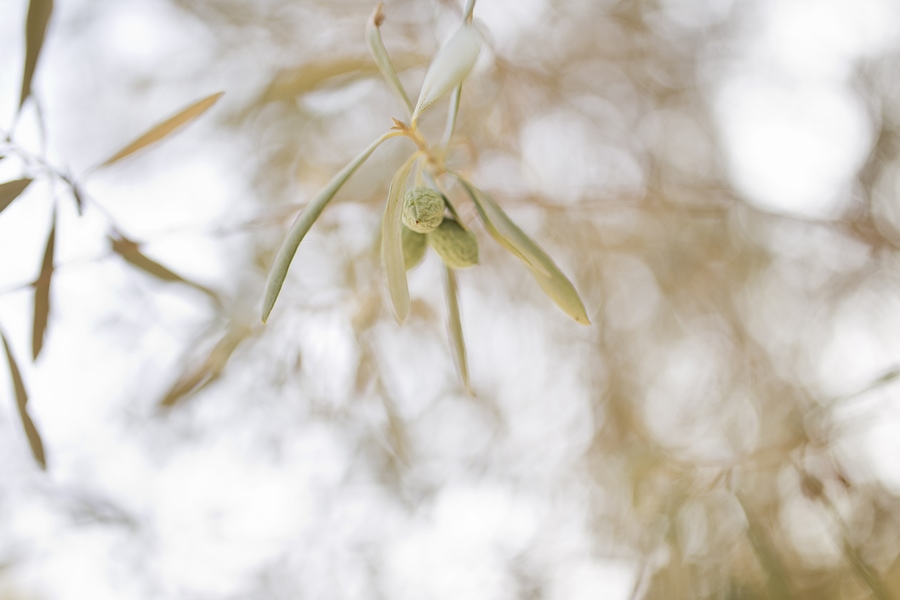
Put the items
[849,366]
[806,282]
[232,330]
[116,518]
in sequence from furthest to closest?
1. [806,282]
2. [849,366]
3. [116,518]
4. [232,330]

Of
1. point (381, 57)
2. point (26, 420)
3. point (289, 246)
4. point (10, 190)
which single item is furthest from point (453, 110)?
point (26, 420)

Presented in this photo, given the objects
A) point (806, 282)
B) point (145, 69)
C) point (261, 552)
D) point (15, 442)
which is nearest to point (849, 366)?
point (806, 282)

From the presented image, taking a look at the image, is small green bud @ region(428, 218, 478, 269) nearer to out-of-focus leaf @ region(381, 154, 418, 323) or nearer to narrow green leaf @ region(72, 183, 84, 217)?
out-of-focus leaf @ region(381, 154, 418, 323)

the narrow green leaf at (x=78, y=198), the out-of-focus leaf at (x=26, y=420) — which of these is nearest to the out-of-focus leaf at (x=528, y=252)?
the narrow green leaf at (x=78, y=198)

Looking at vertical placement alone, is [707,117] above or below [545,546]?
above

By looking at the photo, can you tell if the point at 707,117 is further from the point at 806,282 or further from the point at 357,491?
the point at 357,491

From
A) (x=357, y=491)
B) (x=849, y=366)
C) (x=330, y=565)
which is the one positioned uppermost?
(x=849, y=366)
